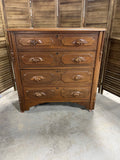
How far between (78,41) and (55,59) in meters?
0.38

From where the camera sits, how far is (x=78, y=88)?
6.15 feet

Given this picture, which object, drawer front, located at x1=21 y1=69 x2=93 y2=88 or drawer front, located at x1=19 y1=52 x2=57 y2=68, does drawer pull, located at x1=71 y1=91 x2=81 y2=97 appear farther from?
drawer front, located at x1=19 y1=52 x2=57 y2=68

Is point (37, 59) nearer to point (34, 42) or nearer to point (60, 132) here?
point (34, 42)

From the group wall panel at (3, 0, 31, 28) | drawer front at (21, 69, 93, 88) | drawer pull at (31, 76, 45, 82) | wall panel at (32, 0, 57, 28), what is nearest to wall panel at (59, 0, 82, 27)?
wall panel at (32, 0, 57, 28)

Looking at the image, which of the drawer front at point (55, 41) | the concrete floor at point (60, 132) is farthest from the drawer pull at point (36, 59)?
the concrete floor at point (60, 132)

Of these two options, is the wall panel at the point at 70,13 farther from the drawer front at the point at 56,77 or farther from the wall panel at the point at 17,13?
the drawer front at the point at 56,77

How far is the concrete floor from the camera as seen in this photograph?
1381 millimetres

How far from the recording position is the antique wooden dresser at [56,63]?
1559 millimetres

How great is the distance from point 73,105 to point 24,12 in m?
1.84

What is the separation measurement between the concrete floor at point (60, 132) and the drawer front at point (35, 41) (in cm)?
106

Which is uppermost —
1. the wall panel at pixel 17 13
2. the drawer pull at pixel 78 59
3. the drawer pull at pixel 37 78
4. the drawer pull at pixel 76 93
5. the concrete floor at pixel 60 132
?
the wall panel at pixel 17 13

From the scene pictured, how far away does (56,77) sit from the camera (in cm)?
179

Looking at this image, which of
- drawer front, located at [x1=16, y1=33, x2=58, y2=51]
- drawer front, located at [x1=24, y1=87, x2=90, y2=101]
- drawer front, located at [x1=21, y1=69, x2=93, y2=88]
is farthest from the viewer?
drawer front, located at [x1=24, y1=87, x2=90, y2=101]

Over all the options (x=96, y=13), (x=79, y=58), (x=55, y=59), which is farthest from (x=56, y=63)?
(x=96, y=13)
